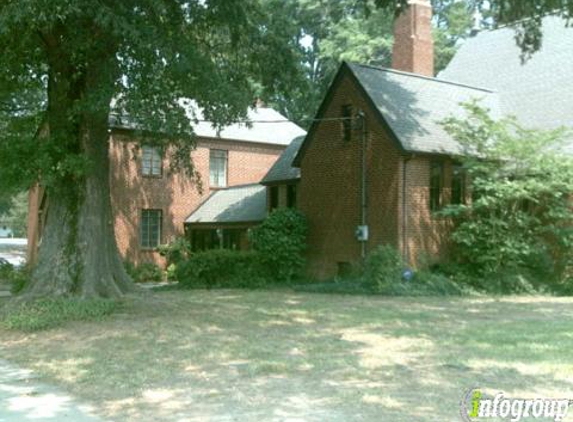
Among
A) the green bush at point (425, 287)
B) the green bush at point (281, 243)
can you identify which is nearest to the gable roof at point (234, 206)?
the green bush at point (281, 243)

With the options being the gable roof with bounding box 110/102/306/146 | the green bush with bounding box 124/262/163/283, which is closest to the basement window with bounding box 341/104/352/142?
the gable roof with bounding box 110/102/306/146

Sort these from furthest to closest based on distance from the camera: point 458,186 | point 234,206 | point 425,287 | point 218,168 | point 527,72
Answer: point 218,168
point 234,206
point 527,72
point 458,186
point 425,287

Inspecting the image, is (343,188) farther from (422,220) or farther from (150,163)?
(150,163)

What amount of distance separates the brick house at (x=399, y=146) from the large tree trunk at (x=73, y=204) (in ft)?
Result: 31.7

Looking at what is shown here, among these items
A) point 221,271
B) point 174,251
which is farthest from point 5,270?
point 221,271

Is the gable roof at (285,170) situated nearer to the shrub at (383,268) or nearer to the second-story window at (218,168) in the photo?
the second-story window at (218,168)

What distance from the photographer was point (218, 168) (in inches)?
1348

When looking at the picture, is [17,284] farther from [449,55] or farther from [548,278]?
[449,55]

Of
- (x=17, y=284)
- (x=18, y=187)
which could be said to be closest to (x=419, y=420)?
(x=18, y=187)

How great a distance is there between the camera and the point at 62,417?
6738 mm

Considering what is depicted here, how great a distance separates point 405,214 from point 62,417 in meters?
16.4

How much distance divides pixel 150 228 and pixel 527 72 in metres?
17.7

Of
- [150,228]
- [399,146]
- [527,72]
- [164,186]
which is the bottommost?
[150,228]

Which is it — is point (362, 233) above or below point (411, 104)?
below
